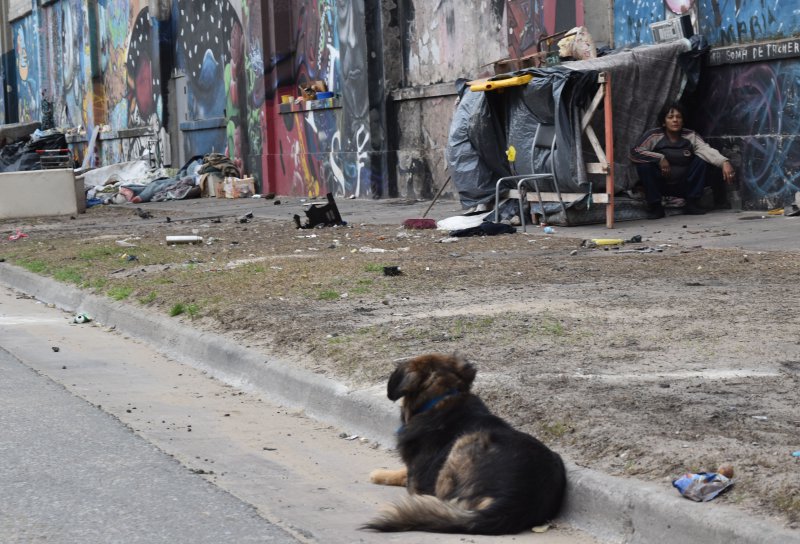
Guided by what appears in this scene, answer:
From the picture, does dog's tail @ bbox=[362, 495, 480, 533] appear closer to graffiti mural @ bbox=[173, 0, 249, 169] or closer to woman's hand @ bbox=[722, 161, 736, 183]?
woman's hand @ bbox=[722, 161, 736, 183]

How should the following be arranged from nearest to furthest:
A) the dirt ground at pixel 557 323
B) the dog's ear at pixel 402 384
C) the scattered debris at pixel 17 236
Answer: the dog's ear at pixel 402 384 < the dirt ground at pixel 557 323 < the scattered debris at pixel 17 236

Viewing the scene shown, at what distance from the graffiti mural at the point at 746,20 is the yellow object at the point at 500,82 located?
7.48 feet

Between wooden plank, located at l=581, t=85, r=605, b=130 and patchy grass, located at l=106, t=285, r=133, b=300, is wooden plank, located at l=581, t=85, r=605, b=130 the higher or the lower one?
the higher one

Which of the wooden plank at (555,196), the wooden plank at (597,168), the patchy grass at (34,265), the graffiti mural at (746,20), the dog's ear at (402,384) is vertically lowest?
the patchy grass at (34,265)

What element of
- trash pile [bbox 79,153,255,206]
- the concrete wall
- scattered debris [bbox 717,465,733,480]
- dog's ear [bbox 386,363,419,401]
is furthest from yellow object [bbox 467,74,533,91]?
trash pile [bbox 79,153,255,206]

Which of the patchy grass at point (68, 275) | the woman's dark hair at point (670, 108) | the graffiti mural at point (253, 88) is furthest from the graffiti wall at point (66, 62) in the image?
the woman's dark hair at point (670, 108)

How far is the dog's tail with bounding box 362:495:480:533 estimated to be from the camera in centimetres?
448

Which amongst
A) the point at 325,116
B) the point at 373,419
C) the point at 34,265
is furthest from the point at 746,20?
the point at 325,116

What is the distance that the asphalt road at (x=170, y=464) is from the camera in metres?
4.75

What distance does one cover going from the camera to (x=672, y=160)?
14.9 m

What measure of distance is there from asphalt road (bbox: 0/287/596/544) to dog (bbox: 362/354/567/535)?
0.26 ft

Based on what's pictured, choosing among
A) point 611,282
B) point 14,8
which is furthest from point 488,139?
point 14,8

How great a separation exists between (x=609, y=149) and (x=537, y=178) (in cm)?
113

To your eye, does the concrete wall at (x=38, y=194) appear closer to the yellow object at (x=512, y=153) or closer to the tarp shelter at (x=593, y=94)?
the yellow object at (x=512, y=153)
